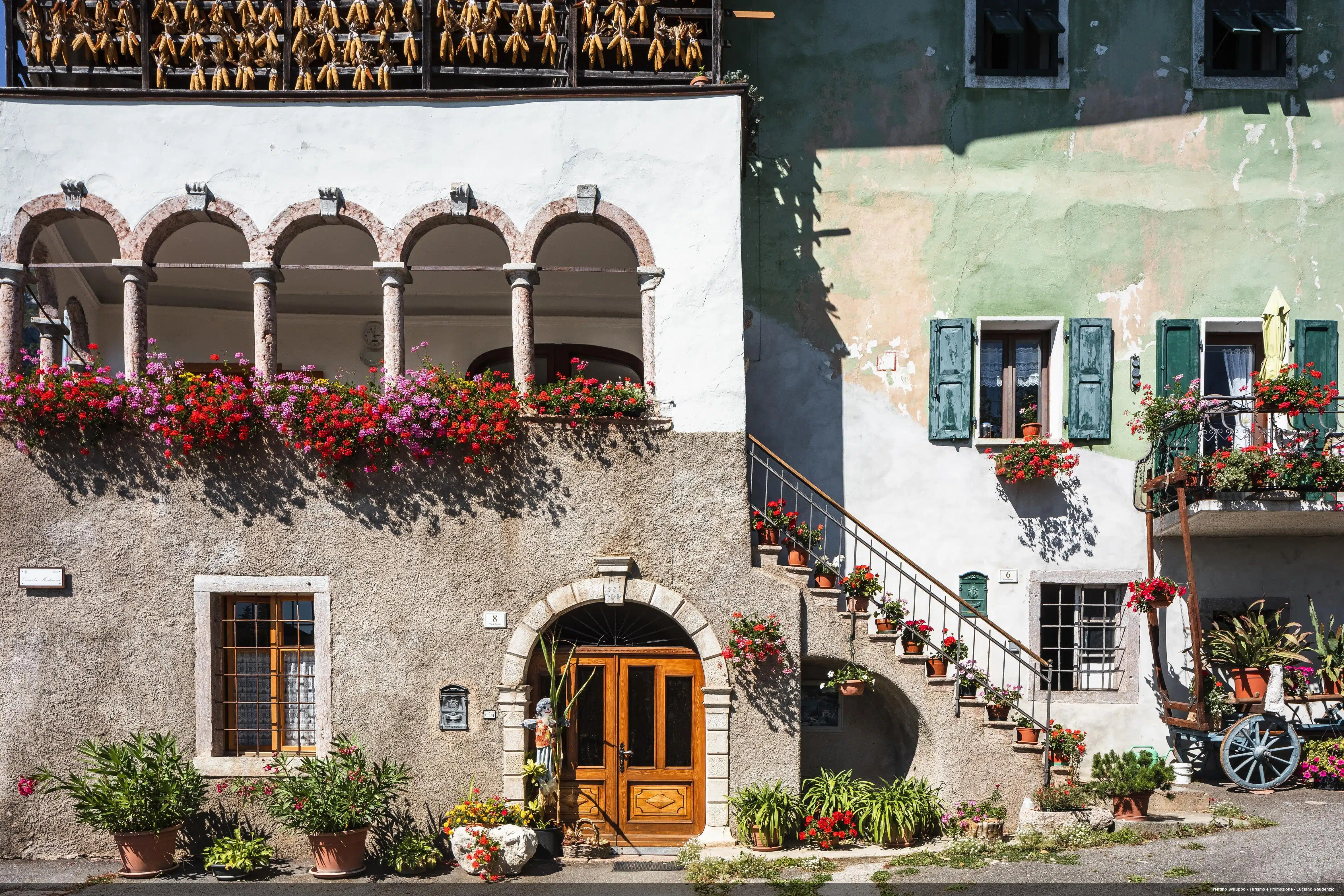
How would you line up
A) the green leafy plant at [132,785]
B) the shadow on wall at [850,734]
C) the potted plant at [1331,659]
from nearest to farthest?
the green leafy plant at [132,785] → the potted plant at [1331,659] → the shadow on wall at [850,734]

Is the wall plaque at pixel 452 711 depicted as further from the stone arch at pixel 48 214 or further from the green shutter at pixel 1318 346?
the green shutter at pixel 1318 346

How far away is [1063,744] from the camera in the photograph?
389 inches

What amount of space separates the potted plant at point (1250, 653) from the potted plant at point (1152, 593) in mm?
639

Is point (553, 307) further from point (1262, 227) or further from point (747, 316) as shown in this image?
point (1262, 227)

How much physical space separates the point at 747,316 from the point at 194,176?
5294mm

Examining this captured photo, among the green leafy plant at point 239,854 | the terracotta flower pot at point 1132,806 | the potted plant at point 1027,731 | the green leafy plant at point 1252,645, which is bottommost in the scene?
the green leafy plant at point 239,854

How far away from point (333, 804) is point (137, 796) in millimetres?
1566

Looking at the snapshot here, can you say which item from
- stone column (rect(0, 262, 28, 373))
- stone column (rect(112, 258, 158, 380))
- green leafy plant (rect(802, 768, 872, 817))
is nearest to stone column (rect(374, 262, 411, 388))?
stone column (rect(112, 258, 158, 380))

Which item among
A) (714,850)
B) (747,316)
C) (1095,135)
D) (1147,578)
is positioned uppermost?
(1095,135)

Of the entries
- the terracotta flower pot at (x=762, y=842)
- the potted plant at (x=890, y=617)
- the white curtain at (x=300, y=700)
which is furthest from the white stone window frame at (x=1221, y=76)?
the white curtain at (x=300, y=700)

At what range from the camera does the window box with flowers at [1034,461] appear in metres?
11.0

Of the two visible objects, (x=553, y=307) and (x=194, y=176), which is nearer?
(x=194, y=176)

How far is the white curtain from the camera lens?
391 inches

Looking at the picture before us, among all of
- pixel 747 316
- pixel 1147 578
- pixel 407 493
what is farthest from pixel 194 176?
pixel 1147 578
